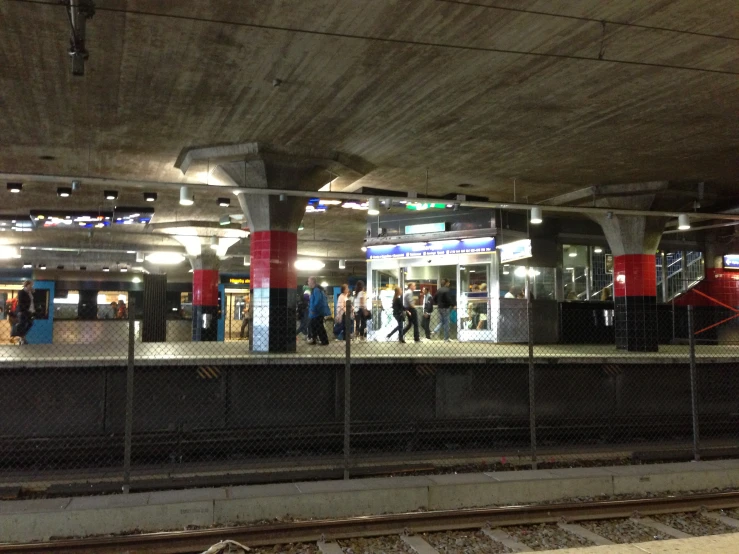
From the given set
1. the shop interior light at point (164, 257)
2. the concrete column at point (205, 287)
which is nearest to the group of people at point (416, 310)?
the concrete column at point (205, 287)

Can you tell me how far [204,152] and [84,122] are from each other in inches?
95.2

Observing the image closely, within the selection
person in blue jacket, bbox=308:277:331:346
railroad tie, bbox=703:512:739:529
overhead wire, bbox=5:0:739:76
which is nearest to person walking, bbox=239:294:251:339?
person in blue jacket, bbox=308:277:331:346

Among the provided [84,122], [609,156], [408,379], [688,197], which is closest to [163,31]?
[84,122]

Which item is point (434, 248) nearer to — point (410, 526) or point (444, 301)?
point (444, 301)

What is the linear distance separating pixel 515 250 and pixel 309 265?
17.4 meters

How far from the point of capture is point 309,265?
32.9 m

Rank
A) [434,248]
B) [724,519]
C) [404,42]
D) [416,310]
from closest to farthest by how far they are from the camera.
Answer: [724,519] → [404,42] → [416,310] → [434,248]

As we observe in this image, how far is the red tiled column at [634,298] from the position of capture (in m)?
16.5

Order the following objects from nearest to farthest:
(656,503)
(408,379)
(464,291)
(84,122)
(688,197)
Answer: (656,503) < (408,379) < (84,122) < (688,197) < (464,291)

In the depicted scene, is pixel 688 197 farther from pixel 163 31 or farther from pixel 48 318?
pixel 48 318

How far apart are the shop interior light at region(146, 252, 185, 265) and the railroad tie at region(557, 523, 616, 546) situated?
24.5 metres

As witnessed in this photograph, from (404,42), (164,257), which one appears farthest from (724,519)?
(164,257)

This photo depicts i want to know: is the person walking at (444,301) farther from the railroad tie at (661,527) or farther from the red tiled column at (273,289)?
the railroad tie at (661,527)

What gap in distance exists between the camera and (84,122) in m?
11.8
